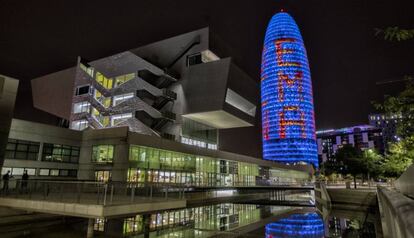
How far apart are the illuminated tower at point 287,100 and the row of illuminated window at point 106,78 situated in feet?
351

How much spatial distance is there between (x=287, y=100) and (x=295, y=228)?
133 meters

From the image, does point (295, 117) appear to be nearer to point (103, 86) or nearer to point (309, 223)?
point (103, 86)

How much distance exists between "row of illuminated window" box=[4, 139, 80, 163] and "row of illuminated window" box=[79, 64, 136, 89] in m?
21.8

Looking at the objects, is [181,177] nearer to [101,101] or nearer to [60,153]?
[60,153]

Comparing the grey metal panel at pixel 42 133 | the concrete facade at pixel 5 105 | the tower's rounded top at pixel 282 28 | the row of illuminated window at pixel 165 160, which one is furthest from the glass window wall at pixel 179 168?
the tower's rounded top at pixel 282 28

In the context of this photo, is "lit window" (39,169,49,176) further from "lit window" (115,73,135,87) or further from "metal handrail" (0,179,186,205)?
"lit window" (115,73,135,87)

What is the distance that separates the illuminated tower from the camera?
478 feet

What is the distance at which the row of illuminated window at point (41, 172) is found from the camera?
107ft

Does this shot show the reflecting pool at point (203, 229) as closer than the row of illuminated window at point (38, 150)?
Yes

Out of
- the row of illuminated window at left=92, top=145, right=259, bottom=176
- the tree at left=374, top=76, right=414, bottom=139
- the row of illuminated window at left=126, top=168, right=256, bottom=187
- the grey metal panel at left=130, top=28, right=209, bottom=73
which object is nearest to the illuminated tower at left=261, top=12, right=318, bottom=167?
the row of illuminated window at left=126, top=168, right=256, bottom=187

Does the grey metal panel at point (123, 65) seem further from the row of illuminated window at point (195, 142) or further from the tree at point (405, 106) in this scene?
the tree at point (405, 106)

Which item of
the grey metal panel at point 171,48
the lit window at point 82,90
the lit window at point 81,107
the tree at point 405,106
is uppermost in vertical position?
the grey metal panel at point 171,48

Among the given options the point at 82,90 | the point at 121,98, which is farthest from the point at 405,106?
the point at 82,90

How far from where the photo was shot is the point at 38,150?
35625 millimetres
